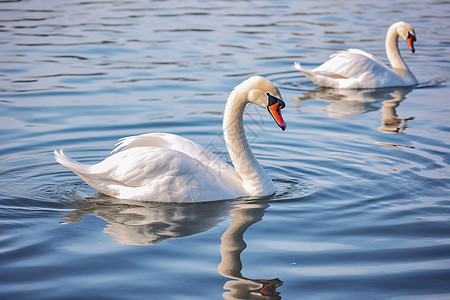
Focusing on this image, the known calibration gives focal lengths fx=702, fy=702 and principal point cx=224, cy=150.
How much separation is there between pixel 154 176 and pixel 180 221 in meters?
0.62

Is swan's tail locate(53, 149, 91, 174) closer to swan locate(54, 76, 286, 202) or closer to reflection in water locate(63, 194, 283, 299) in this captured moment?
swan locate(54, 76, 286, 202)

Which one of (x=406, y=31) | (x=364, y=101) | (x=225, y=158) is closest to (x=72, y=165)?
(x=225, y=158)

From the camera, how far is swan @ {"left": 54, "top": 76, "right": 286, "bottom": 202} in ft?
22.0

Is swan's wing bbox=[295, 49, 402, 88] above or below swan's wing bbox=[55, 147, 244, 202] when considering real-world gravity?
above

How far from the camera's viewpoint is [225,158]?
28.0 ft

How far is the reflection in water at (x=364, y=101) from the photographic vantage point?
405 inches

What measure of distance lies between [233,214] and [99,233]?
1.30m

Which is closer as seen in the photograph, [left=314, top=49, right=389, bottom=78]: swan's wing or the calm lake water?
the calm lake water

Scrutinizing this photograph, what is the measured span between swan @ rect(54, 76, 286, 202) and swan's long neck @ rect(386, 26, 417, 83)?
6.66 m

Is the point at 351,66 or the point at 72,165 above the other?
the point at 351,66

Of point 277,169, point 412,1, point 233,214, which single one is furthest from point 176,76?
point 412,1

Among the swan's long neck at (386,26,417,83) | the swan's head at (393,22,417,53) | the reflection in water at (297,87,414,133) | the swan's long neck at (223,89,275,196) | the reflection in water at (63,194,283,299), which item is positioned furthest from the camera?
the swan's head at (393,22,417,53)

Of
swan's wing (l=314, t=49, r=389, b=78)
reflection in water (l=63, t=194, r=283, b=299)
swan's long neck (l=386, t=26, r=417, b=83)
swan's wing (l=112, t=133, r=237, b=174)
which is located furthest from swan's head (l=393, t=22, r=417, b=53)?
reflection in water (l=63, t=194, r=283, b=299)

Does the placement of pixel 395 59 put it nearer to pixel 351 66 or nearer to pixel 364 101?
pixel 351 66
